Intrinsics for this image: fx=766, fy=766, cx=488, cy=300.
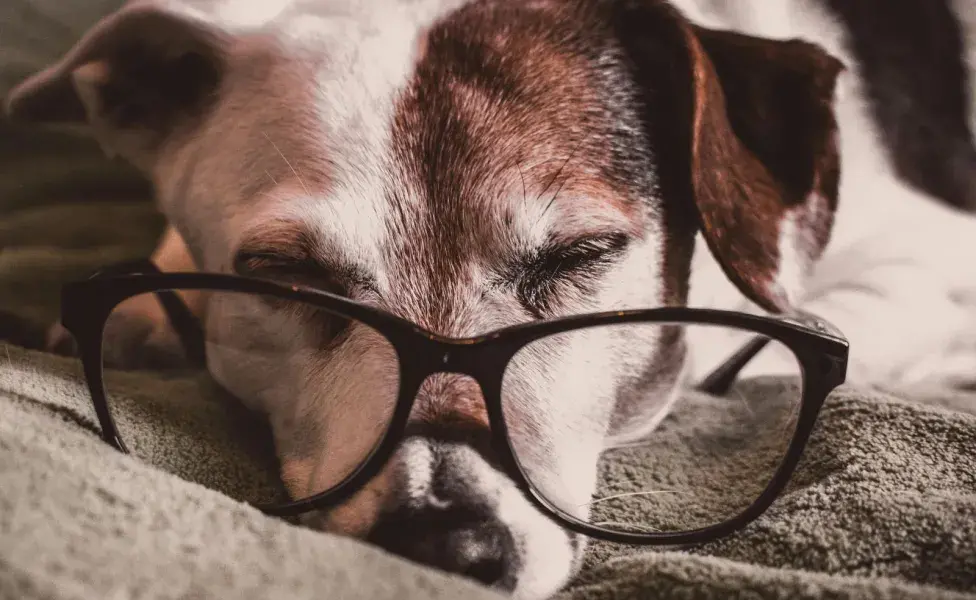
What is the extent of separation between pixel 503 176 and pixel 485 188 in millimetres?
19

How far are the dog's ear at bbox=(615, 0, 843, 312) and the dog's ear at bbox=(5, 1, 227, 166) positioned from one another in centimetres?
42

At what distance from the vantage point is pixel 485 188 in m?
0.66

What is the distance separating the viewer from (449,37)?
699mm

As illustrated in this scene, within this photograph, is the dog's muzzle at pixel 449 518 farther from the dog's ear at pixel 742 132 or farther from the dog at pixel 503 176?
the dog's ear at pixel 742 132

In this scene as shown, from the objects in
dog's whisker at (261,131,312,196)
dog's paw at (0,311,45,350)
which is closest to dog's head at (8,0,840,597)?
dog's whisker at (261,131,312,196)

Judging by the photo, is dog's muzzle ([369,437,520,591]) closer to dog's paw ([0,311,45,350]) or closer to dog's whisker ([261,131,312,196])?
dog's whisker ([261,131,312,196])

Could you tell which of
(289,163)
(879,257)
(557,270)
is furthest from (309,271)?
(879,257)

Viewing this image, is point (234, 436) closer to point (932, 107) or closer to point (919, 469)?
point (919, 469)

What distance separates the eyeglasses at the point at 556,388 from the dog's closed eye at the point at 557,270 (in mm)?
42

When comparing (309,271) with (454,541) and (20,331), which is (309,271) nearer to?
(454,541)

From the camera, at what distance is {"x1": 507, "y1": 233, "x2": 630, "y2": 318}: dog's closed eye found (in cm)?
67

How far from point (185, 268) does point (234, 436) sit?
0.79 feet

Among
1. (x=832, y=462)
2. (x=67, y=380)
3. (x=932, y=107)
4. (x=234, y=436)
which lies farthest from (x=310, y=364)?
(x=932, y=107)

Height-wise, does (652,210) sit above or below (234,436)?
above
